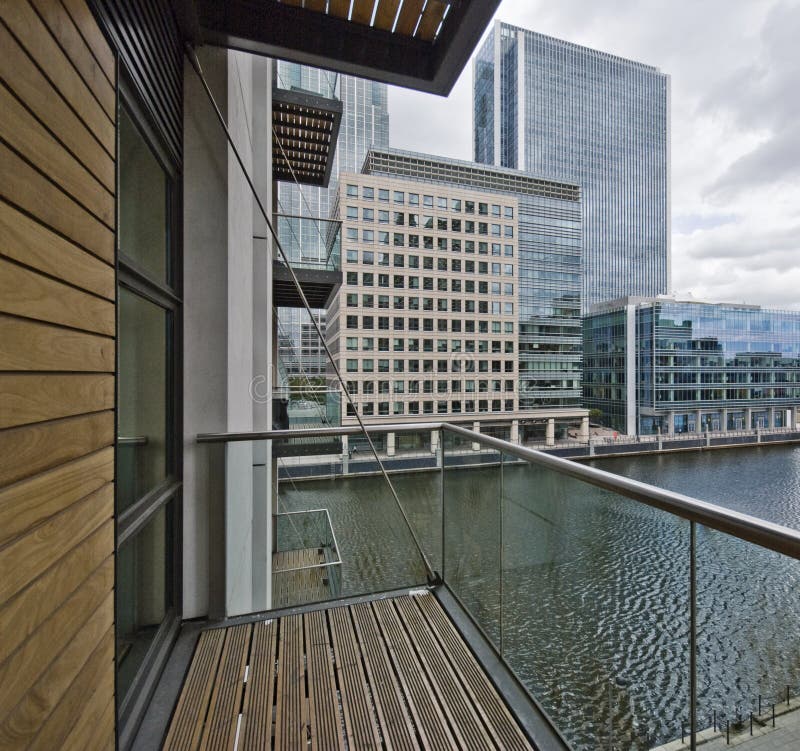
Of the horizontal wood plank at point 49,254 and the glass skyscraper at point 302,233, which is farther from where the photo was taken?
the glass skyscraper at point 302,233

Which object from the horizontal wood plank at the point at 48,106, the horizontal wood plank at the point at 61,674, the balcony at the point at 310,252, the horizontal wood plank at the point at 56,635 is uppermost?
the balcony at the point at 310,252

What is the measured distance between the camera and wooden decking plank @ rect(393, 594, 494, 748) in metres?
1.32

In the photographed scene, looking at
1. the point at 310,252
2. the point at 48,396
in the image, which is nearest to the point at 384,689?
the point at 48,396

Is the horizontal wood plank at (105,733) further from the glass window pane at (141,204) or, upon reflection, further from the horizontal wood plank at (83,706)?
the glass window pane at (141,204)

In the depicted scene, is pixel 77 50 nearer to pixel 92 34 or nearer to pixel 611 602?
pixel 92 34

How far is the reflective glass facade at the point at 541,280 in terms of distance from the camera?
32.4 m

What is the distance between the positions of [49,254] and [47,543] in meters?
0.50

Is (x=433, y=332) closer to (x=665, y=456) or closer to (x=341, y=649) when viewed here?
(x=665, y=456)

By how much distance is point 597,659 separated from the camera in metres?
1.20

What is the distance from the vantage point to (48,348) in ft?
2.43

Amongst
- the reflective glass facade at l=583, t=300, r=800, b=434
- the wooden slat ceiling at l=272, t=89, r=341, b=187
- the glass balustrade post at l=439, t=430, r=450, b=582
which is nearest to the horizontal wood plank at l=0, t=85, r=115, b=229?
the glass balustrade post at l=439, t=430, r=450, b=582

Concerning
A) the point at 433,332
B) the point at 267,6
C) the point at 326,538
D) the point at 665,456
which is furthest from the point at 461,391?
the point at 267,6

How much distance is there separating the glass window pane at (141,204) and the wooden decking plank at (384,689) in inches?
65.0

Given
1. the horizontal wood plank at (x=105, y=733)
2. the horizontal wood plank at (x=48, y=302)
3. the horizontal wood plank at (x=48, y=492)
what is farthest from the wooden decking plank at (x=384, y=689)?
the horizontal wood plank at (x=48, y=302)
